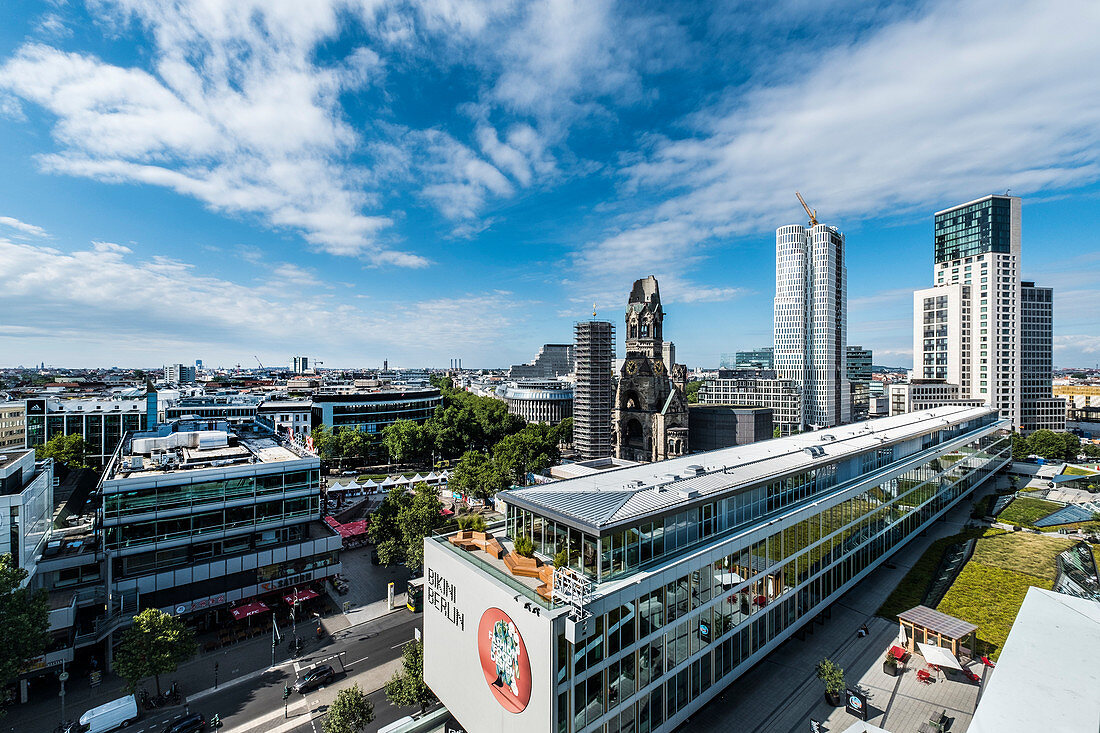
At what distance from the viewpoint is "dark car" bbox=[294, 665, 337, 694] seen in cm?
3316

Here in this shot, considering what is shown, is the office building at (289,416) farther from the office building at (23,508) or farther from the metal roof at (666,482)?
the metal roof at (666,482)

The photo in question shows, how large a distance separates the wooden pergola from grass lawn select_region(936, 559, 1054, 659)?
5.14 feet

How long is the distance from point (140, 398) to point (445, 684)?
97680 mm

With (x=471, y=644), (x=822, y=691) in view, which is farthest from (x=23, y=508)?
(x=822, y=691)

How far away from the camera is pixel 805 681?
1255 inches

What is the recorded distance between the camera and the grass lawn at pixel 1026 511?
62119 mm

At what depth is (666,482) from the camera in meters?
31.0

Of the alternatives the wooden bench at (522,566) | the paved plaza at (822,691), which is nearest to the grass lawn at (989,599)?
the paved plaza at (822,691)

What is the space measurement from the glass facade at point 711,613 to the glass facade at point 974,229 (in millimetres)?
127829

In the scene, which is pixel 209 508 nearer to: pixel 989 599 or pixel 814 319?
pixel 989 599

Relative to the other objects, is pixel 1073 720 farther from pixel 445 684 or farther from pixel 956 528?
pixel 956 528

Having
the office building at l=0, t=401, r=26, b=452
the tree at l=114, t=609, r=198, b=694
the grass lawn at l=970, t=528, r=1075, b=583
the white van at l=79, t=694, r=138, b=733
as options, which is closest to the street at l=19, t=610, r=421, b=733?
the white van at l=79, t=694, r=138, b=733

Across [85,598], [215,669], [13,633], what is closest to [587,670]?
[215,669]

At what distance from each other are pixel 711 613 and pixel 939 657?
1690 centimetres
